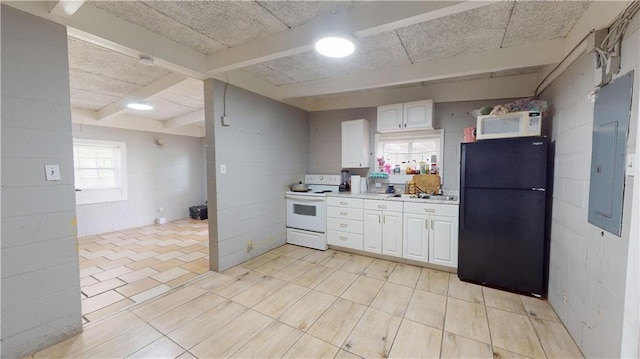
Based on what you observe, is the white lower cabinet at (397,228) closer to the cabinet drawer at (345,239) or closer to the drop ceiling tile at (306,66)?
the cabinet drawer at (345,239)

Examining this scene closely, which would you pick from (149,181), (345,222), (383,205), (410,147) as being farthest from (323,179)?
(149,181)

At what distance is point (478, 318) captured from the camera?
6.76ft

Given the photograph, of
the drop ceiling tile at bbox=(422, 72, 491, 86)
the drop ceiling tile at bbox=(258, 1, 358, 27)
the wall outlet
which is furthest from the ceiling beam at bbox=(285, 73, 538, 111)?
the drop ceiling tile at bbox=(258, 1, 358, 27)

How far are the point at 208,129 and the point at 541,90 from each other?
155 inches

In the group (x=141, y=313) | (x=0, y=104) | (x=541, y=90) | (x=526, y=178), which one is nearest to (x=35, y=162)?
(x=0, y=104)

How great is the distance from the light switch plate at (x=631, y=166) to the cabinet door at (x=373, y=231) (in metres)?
2.23

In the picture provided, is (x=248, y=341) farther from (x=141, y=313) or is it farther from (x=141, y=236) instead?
(x=141, y=236)

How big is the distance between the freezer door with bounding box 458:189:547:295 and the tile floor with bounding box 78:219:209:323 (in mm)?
3118

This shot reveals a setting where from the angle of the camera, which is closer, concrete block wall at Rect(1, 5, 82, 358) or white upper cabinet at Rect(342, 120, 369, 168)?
concrete block wall at Rect(1, 5, 82, 358)

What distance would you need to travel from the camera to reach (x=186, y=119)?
5.16m

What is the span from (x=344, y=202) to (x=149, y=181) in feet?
15.4

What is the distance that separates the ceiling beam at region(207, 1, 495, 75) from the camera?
1646 mm

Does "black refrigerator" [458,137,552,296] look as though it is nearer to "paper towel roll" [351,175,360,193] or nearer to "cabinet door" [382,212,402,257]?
"cabinet door" [382,212,402,257]

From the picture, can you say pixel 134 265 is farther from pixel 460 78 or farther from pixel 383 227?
pixel 460 78
